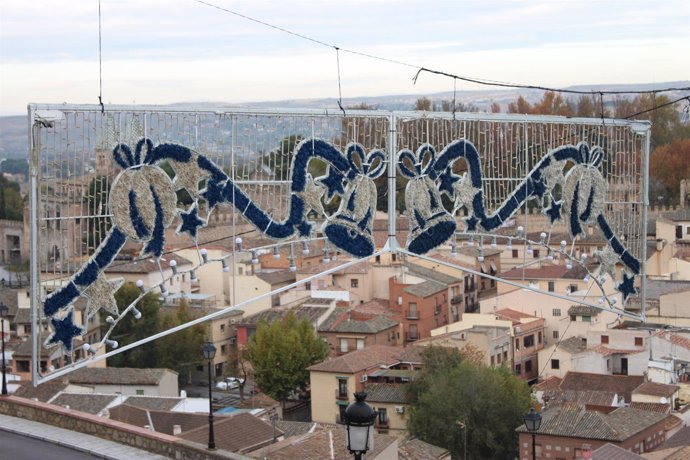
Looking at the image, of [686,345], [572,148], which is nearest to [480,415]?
[686,345]

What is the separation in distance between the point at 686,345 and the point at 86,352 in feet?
52.7

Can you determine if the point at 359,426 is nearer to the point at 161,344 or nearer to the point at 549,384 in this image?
the point at 549,384

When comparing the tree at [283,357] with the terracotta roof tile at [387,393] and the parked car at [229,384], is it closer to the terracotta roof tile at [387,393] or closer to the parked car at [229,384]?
the parked car at [229,384]

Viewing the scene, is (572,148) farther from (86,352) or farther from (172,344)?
(172,344)

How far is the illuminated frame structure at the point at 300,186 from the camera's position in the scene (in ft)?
24.0

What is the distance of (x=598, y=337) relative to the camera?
75.6 feet

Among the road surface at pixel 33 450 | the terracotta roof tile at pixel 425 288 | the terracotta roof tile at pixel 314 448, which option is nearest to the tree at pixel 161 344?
the terracotta roof tile at pixel 425 288

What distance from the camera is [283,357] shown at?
22.8m

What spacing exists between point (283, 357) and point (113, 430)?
14135mm

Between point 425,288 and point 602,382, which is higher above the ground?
point 425,288

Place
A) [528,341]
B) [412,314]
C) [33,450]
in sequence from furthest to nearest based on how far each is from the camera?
[412,314] < [528,341] < [33,450]

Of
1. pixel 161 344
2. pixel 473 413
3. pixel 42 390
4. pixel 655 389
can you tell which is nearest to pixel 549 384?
pixel 655 389

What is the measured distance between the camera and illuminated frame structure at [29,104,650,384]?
288 inches

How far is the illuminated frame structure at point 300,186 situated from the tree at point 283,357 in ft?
41.5
